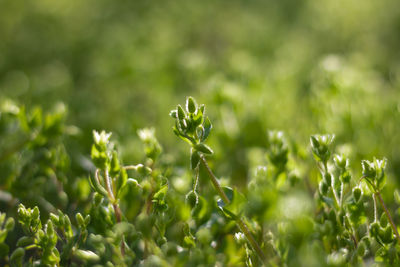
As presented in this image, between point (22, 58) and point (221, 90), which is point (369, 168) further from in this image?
point (22, 58)

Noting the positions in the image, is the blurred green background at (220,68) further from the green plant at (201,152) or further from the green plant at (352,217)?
the green plant at (201,152)

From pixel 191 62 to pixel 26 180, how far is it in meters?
0.92

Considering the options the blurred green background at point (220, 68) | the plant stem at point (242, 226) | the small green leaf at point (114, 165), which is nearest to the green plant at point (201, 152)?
the plant stem at point (242, 226)

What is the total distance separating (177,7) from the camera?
9.30 feet

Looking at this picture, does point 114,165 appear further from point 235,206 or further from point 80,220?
point 235,206

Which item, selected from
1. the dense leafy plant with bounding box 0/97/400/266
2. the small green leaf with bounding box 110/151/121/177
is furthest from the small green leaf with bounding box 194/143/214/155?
the small green leaf with bounding box 110/151/121/177

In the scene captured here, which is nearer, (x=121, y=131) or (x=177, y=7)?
(x=121, y=131)

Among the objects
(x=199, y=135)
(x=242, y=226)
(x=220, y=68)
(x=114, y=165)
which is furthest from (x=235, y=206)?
(x=220, y=68)

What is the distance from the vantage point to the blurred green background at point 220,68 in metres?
1.31

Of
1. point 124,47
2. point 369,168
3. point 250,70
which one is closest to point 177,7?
point 124,47

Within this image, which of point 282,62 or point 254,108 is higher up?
point 282,62

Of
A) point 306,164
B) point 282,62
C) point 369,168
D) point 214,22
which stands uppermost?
point 214,22

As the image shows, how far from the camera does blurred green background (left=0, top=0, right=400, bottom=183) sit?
4.30ft

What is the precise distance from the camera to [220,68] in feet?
6.50
